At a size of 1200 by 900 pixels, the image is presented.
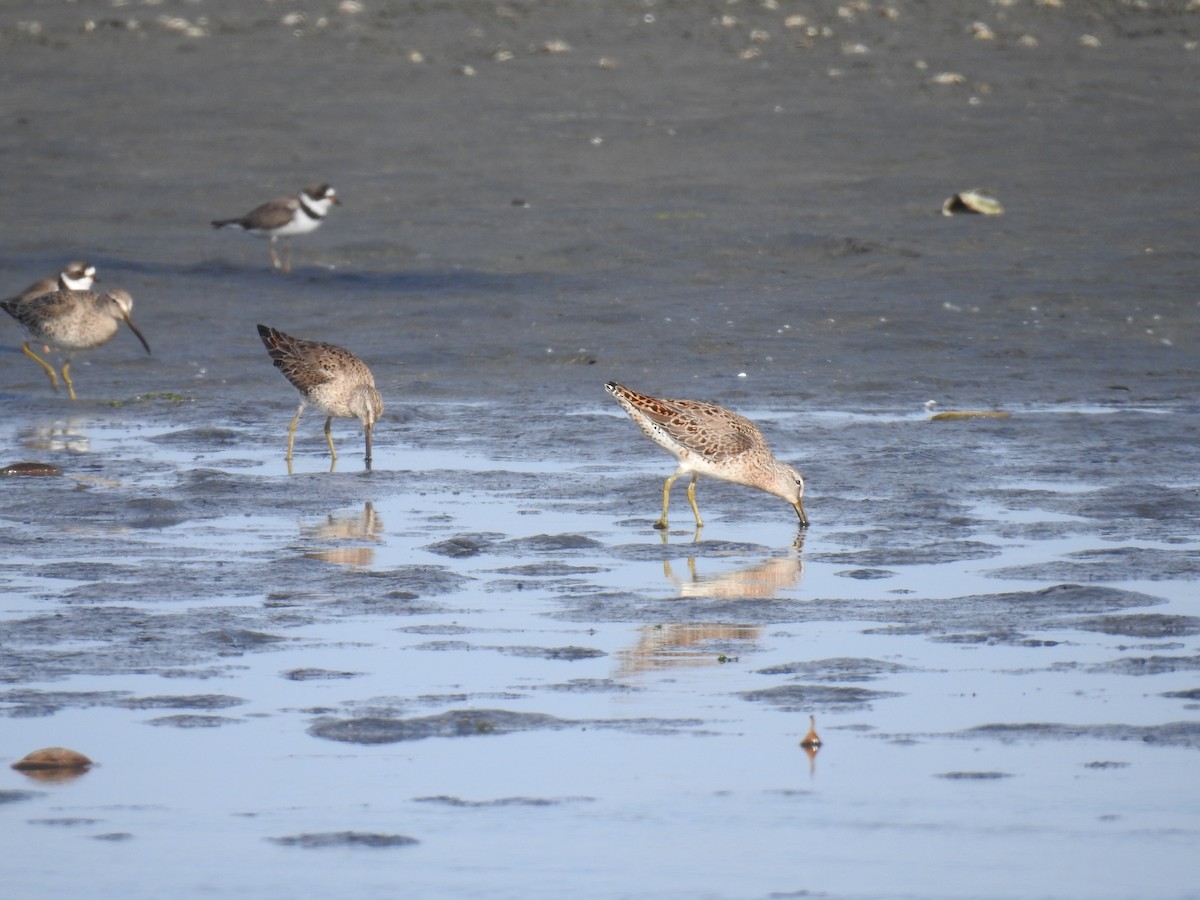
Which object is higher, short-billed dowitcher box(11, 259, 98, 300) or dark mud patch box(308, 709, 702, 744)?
dark mud patch box(308, 709, 702, 744)

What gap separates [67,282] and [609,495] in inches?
298

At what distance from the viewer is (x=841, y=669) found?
7859 mm

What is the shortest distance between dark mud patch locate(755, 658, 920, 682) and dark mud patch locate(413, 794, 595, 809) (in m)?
1.61

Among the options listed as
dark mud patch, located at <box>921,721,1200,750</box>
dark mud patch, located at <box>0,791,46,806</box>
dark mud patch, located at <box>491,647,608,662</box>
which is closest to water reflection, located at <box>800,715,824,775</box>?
dark mud patch, located at <box>921,721,1200,750</box>

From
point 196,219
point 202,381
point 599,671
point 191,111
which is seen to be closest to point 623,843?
point 599,671

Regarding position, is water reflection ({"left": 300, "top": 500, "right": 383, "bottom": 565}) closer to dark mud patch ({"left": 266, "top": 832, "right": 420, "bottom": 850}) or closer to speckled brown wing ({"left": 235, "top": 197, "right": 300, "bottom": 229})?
dark mud patch ({"left": 266, "top": 832, "right": 420, "bottom": 850})

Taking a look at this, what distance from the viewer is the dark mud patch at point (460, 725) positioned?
7023 millimetres

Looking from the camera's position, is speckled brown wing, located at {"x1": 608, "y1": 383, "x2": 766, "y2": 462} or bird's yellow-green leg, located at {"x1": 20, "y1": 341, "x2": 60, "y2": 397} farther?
bird's yellow-green leg, located at {"x1": 20, "y1": 341, "x2": 60, "y2": 397}

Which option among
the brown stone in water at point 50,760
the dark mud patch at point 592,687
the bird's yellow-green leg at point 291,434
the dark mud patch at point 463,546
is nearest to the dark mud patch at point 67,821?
the brown stone in water at point 50,760

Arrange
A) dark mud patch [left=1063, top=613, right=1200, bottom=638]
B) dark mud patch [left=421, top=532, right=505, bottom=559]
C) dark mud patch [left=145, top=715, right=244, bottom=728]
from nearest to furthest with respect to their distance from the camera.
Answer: dark mud patch [left=145, top=715, right=244, bottom=728]
dark mud patch [left=1063, top=613, right=1200, bottom=638]
dark mud patch [left=421, top=532, right=505, bottom=559]

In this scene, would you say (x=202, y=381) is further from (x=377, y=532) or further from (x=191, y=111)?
(x=191, y=111)

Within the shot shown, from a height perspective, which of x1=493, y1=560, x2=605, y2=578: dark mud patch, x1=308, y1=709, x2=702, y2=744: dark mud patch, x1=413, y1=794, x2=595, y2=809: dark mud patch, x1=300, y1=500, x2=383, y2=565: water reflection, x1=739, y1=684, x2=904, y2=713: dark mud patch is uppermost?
x1=413, y1=794, x2=595, y2=809: dark mud patch

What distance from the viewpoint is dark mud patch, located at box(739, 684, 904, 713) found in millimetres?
7363

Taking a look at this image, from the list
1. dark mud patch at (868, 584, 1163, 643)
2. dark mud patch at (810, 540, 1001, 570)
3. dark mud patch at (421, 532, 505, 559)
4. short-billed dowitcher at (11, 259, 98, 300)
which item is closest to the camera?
dark mud patch at (868, 584, 1163, 643)
